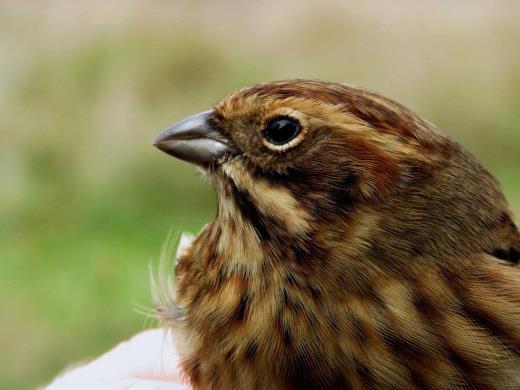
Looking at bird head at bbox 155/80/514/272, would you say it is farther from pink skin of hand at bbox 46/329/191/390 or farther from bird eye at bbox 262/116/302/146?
pink skin of hand at bbox 46/329/191/390

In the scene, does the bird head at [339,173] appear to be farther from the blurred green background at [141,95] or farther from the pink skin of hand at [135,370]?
the blurred green background at [141,95]

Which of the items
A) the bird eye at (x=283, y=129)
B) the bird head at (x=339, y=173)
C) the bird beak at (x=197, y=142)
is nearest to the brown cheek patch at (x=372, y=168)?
the bird head at (x=339, y=173)

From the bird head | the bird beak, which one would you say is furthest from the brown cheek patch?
the bird beak

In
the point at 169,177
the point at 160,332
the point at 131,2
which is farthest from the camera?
the point at 131,2

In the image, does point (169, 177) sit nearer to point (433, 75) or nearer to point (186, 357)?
point (433, 75)

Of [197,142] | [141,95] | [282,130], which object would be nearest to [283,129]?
[282,130]

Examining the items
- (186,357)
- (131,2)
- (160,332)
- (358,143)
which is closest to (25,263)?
(131,2)
